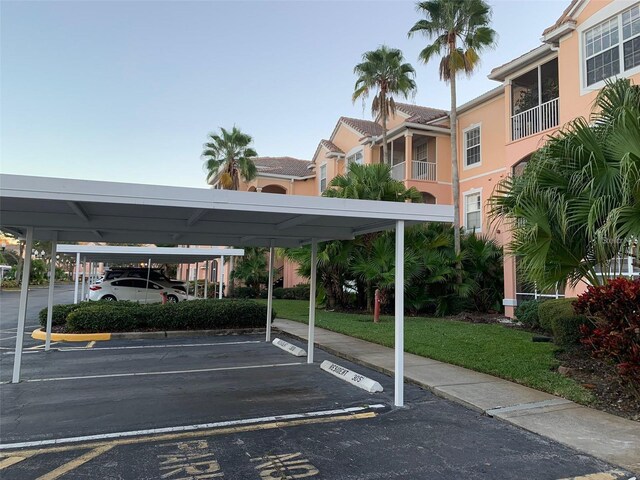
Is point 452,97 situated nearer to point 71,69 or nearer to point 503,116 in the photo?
point 503,116

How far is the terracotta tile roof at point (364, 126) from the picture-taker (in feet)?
Result: 84.5

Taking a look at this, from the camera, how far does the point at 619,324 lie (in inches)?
216

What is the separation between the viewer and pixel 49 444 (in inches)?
182

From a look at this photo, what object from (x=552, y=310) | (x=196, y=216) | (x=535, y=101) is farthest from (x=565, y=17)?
(x=196, y=216)

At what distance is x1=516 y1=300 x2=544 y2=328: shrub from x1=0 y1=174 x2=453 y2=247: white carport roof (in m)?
7.30

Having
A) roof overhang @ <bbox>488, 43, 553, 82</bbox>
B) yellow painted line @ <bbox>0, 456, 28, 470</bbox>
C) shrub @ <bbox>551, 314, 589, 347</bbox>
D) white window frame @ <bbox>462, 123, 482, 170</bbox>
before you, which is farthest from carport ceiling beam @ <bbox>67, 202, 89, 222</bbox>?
white window frame @ <bbox>462, 123, 482, 170</bbox>

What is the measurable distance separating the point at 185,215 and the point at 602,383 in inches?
255

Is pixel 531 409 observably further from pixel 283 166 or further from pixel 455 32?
pixel 283 166

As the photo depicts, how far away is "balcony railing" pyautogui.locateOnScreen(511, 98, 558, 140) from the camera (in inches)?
586

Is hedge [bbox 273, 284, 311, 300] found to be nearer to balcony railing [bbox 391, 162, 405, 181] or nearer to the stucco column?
balcony railing [bbox 391, 162, 405, 181]

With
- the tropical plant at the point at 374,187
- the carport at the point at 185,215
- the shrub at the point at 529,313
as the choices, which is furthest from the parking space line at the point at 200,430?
the tropical plant at the point at 374,187

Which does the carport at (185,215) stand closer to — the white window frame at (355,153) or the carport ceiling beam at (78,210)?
the carport ceiling beam at (78,210)

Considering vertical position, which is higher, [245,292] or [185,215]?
[185,215]

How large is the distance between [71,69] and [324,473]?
1461cm
